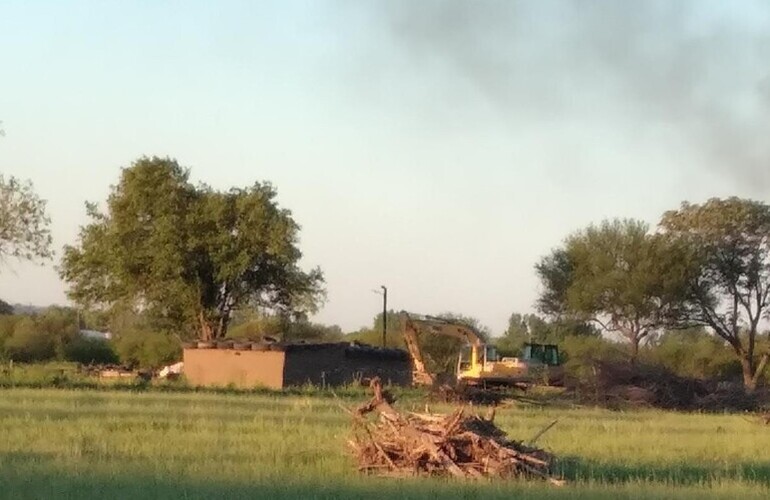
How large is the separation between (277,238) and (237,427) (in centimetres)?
4801

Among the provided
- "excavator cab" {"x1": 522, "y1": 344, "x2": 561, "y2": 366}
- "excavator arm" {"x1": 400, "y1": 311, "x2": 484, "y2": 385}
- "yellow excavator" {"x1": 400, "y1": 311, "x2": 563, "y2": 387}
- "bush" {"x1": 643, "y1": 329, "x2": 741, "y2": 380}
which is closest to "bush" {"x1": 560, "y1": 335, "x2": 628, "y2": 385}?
"excavator cab" {"x1": 522, "y1": 344, "x2": 561, "y2": 366}

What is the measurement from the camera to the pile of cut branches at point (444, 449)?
682 inches

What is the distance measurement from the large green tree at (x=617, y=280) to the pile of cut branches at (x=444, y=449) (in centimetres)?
5817

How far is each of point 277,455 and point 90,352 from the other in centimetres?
6762

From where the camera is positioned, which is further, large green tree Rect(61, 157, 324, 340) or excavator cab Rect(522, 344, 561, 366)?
large green tree Rect(61, 157, 324, 340)

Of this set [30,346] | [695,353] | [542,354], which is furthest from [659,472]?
[30,346]

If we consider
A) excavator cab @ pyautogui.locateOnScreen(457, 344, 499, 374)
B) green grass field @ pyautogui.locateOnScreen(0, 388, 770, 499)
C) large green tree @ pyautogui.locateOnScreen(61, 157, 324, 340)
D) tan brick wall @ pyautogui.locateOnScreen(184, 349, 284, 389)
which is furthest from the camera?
large green tree @ pyautogui.locateOnScreen(61, 157, 324, 340)

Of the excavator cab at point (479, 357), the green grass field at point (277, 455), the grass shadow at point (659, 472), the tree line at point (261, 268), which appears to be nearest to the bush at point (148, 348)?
the tree line at point (261, 268)

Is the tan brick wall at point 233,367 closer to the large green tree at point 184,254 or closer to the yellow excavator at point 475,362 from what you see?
the yellow excavator at point 475,362

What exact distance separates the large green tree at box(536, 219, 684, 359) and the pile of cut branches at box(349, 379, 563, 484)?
58170 mm

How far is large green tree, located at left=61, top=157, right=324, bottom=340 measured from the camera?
7175 cm

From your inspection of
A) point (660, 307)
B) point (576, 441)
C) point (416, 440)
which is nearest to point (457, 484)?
point (416, 440)

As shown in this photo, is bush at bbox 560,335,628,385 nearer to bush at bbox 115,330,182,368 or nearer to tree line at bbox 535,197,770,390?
tree line at bbox 535,197,770,390

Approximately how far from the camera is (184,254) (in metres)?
71.2
